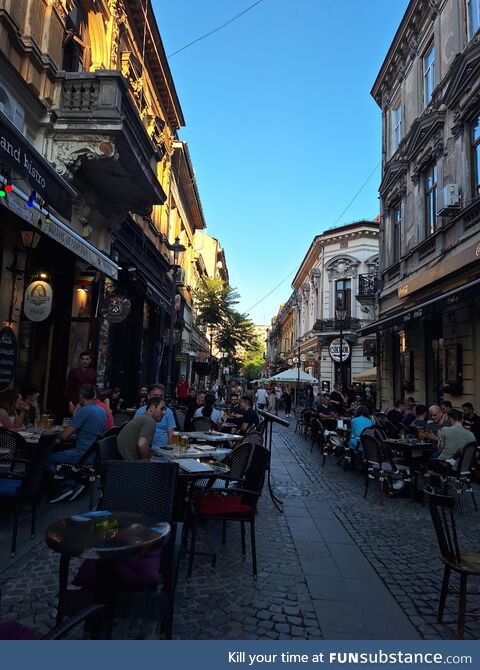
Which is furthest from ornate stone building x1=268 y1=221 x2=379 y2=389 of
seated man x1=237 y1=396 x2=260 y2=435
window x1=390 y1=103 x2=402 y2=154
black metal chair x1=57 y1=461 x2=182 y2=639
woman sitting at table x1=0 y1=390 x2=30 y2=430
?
black metal chair x1=57 y1=461 x2=182 y2=639

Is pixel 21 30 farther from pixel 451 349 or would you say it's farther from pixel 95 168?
pixel 451 349

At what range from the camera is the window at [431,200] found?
1418 cm

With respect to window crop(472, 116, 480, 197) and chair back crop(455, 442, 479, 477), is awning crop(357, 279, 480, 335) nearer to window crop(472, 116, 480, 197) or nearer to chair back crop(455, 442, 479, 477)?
window crop(472, 116, 480, 197)

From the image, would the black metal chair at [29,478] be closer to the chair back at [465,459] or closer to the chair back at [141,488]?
the chair back at [141,488]

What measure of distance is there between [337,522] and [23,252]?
7.03m

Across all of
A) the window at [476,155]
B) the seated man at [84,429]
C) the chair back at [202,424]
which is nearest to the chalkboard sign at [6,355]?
the seated man at [84,429]

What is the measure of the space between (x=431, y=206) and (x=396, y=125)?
6144 mm

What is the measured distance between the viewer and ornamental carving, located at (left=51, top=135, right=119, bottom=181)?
8633mm

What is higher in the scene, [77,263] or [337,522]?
[77,263]

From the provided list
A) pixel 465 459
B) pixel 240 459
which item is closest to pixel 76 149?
pixel 240 459

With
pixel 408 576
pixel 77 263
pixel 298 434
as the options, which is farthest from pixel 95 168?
pixel 298 434

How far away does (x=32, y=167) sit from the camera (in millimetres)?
5488

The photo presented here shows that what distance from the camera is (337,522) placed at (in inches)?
230

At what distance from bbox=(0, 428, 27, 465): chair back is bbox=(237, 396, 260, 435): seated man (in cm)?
395
